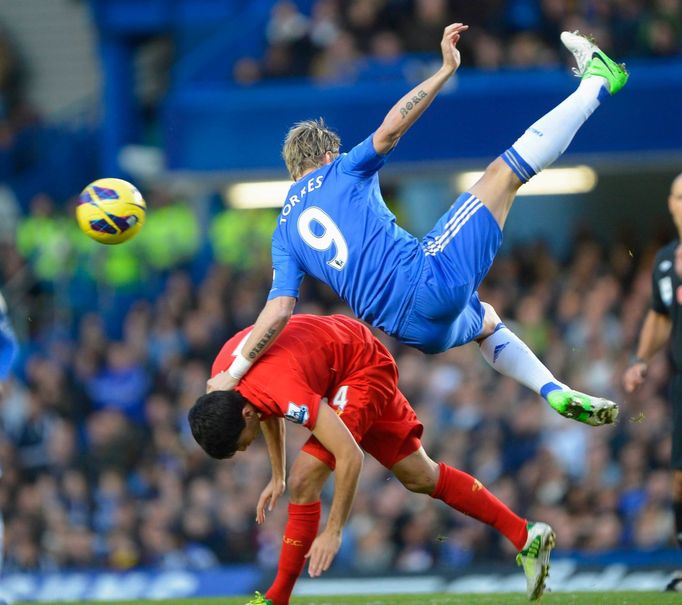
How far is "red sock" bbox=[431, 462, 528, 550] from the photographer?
25.2ft

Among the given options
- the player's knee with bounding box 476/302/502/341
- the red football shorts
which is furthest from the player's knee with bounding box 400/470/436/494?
the player's knee with bounding box 476/302/502/341

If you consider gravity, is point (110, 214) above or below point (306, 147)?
below

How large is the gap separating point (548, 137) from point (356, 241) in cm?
117

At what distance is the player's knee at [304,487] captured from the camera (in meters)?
7.20

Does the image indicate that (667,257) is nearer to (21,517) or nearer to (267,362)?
(267,362)

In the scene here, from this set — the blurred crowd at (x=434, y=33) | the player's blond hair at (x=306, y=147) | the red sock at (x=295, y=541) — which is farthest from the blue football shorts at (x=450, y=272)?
the blurred crowd at (x=434, y=33)

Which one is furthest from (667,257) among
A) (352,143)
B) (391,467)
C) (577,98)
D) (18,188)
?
(18,188)

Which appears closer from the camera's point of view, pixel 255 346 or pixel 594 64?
pixel 255 346

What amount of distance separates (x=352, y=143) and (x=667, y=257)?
21.9 feet

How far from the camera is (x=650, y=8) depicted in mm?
14969

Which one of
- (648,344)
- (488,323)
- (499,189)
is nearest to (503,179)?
(499,189)

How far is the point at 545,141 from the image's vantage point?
24.8 feet

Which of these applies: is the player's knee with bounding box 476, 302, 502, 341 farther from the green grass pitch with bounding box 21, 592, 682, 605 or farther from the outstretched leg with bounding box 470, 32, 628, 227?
the green grass pitch with bounding box 21, 592, 682, 605

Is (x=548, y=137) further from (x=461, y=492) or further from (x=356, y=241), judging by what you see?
(x=461, y=492)
